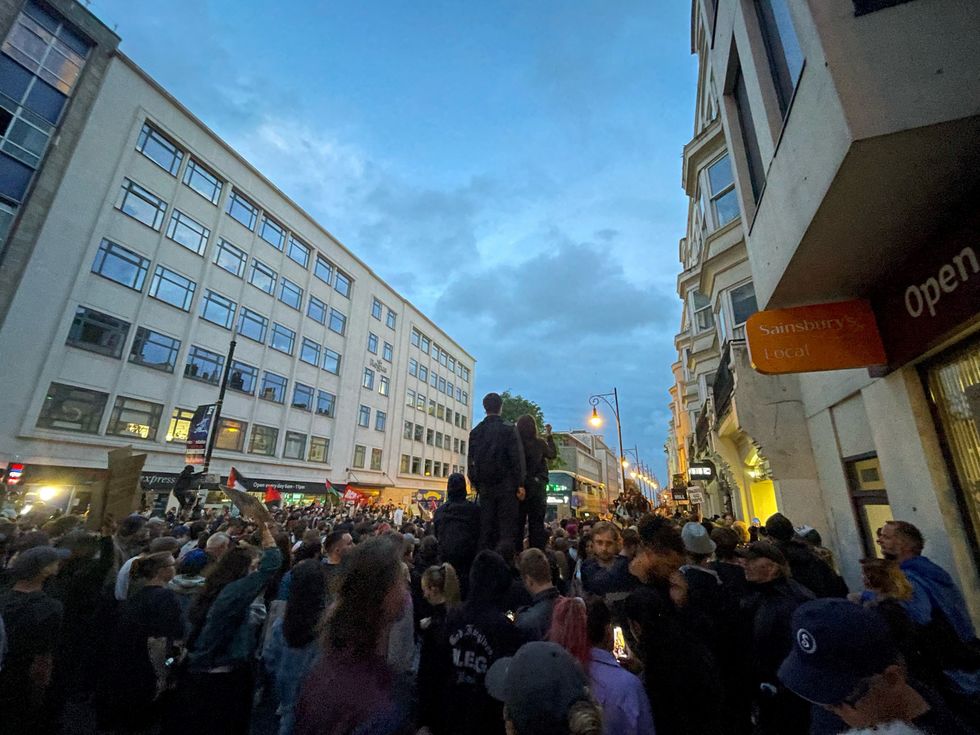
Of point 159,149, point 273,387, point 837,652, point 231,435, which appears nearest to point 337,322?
point 273,387

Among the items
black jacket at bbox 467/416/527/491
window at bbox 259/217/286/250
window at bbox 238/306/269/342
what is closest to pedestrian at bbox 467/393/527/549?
black jacket at bbox 467/416/527/491

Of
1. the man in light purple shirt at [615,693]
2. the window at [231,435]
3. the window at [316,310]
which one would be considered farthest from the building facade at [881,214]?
the window at [316,310]

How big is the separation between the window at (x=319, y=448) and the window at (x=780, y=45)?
33.1 m

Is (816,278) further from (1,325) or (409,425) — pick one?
(409,425)

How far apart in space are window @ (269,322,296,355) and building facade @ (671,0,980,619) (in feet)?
98.7

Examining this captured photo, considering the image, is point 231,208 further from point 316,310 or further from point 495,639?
A: point 495,639

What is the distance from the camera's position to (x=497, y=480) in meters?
5.03

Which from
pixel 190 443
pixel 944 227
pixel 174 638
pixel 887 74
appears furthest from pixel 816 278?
pixel 190 443

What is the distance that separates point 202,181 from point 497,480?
101ft

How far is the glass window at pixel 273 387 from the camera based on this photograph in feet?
95.9

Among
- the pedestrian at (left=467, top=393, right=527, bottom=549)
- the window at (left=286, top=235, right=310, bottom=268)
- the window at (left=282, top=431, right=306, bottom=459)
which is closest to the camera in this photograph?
the pedestrian at (left=467, top=393, right=527, bottom=549)

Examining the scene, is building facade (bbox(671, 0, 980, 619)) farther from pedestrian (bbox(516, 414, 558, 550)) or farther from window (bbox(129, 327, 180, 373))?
window (bbox(129, 327, 180, 373))

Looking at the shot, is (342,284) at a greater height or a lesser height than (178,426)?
greater

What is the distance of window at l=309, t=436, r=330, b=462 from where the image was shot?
1276 inches
